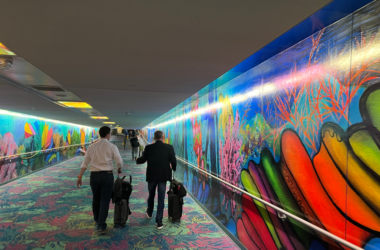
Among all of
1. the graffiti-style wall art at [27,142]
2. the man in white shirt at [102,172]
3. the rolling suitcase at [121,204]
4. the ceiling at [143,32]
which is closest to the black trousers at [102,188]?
the man in white shirt at [102,172]

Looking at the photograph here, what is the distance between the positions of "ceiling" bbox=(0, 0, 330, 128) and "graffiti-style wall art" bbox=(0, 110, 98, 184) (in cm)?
673

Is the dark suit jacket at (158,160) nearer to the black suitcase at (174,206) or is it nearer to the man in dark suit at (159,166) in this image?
the man in dark suit at (159,166)

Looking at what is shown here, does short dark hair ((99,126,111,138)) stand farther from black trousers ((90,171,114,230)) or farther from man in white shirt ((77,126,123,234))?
black trousers ((90,171,114,230))

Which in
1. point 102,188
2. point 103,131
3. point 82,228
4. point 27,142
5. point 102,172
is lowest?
point 82,228

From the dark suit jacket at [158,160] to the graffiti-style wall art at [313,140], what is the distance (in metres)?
1.06

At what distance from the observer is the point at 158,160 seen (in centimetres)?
388

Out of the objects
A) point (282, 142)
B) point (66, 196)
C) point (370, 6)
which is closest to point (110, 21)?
point (370, 6)

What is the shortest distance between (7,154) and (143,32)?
8.68 meters

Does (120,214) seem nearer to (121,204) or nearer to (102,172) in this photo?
(121,204)

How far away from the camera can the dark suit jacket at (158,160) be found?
152 inches

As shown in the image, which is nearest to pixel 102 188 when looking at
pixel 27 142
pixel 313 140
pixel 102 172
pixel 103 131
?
pixel 102 172

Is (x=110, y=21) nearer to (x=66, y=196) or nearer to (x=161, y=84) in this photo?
(x=161, y=84)

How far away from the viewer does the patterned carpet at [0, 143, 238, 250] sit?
131 inches

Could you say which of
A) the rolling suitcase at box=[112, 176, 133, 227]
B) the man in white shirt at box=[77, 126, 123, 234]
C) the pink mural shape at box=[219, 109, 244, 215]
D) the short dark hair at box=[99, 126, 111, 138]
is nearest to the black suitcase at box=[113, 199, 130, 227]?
the rolling suitcase at box=[112, 176, 133, 227]
